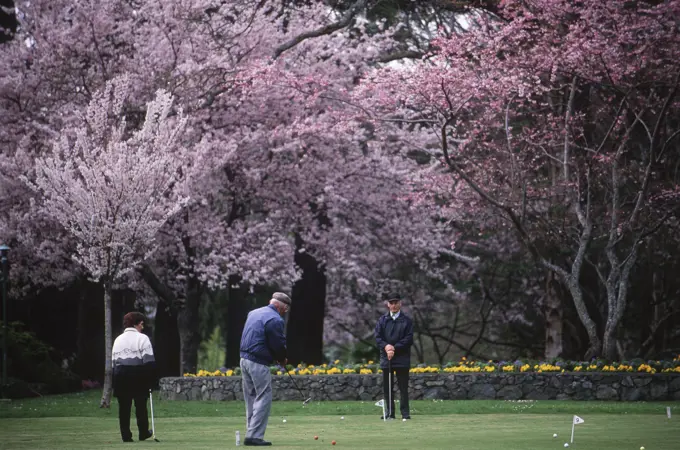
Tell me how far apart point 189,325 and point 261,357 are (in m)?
16.8

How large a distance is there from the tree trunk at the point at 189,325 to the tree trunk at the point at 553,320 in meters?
8.73

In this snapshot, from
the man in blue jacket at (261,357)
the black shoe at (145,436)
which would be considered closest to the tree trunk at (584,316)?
the black shoe at (145,436)

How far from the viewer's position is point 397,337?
16.2 m

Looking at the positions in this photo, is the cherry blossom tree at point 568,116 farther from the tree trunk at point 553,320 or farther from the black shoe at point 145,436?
the black shoe at point 145,436

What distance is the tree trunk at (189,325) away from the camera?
93.0ft

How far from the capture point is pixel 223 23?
29.0 m

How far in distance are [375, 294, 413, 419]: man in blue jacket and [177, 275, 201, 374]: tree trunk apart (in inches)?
503

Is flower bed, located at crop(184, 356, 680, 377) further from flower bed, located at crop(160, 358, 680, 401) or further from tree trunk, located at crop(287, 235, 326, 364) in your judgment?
tree trunk, located at crop(287, 235, 326, 364)

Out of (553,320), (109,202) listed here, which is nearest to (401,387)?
(109,202)

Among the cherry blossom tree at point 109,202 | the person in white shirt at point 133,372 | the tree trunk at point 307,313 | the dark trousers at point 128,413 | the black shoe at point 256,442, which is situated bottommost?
the black shoe at point 256,442

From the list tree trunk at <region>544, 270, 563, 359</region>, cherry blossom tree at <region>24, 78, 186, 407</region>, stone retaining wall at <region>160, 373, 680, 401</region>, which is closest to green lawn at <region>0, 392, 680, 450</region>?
stone retaining wall at <region>160, 373, 680, 401</region>

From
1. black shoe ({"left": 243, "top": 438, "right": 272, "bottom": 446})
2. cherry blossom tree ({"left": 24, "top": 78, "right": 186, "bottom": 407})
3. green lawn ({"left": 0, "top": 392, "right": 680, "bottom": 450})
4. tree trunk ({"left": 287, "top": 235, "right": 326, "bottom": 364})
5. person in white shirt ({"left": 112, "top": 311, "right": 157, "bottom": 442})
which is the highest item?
cherry blossom tree ({"left": 24, "top": 78, "right": 186, "bottom": 407})

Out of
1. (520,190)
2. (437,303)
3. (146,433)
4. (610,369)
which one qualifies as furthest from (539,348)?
(146,433)

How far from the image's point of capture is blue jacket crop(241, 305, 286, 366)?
11805 millimetres
